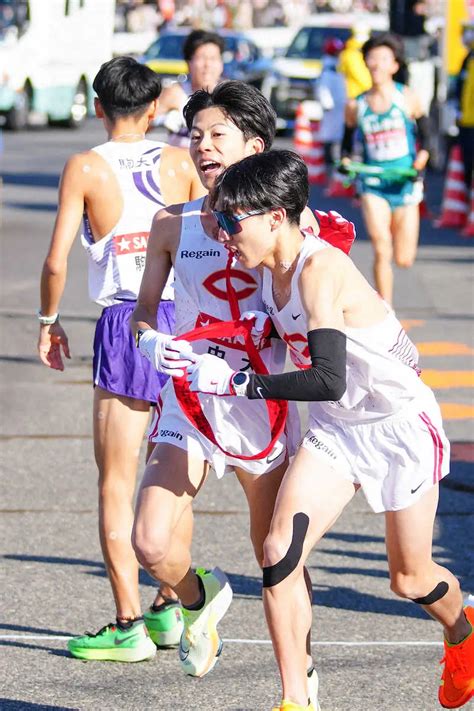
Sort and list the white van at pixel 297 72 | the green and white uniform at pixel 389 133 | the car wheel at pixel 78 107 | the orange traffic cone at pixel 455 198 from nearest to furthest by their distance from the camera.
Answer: the green and white uniform at pixel 389 133, the orange traffic cone at pixel 455 198, the white van at pixel 297 72, the car wheel at pixel 78 107

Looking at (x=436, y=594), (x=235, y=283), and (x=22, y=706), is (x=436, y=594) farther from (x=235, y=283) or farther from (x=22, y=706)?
(x=22, y=706)

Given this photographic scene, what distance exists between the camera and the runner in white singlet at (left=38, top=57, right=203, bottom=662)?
5.47 metres

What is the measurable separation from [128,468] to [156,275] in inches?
34.1

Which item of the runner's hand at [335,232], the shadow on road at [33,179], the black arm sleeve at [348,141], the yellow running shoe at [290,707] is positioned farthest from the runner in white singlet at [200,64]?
the shadow on road at [33,179]

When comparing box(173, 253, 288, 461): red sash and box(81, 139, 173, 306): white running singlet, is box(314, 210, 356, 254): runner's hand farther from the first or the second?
box(81, 139, 173, 306): white running singlet

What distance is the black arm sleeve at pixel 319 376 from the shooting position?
4223 mm

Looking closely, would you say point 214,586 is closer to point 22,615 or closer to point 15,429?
point 22,615

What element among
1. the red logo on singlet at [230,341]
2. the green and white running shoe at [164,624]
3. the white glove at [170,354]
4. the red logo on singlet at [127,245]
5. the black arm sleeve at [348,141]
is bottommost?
the black arm sleeve at [348,141]

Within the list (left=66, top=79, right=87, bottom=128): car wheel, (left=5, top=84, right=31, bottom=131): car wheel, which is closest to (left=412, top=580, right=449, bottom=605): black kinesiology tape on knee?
(left=5, top=84, right=31, bottom=131): car wheel

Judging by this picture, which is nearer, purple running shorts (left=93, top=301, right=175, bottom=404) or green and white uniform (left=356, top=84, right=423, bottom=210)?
purple running shorts (left=93, top=301, right=175, bottom=404)

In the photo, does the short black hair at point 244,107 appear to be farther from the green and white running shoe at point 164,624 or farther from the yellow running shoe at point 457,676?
the green and white running shoe at point 164,624

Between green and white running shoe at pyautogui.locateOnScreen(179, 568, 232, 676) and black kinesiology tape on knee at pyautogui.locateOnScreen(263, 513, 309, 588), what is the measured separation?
591mm

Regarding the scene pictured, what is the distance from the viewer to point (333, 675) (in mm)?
5285

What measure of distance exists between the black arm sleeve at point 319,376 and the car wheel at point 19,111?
2857 cm
